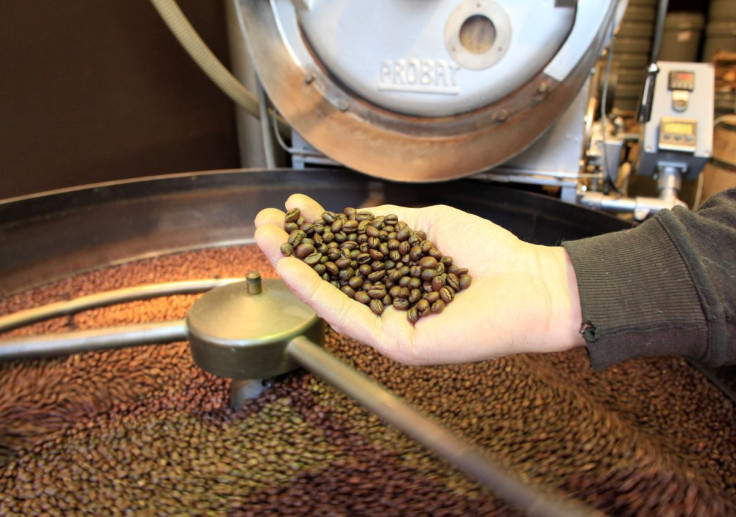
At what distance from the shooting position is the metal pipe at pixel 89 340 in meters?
1.02

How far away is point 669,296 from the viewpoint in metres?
0.78

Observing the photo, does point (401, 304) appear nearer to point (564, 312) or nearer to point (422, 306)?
point (422, 306)

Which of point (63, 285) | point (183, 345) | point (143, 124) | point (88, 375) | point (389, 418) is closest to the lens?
point (389, 418)

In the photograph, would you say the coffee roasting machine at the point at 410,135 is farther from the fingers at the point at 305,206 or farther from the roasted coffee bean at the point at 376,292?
the roasted coffee bean at the point at 376,292

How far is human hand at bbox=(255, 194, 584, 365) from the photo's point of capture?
0.83m

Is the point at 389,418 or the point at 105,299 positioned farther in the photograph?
the point at 105,299

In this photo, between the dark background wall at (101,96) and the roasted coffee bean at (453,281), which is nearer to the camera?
the roasted coffee bean at (453,281)

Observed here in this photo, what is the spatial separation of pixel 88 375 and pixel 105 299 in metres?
0.24

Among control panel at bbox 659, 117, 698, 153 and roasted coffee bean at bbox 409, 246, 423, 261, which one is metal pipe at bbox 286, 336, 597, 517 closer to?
roasted coffee bean at bbox 409, 246, 423, 261

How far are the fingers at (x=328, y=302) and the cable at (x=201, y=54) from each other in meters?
1.34

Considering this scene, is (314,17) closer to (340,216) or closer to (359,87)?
(359,87)

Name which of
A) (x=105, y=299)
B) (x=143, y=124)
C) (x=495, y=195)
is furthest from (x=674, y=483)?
(x=143, y=124)

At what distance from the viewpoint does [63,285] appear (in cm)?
158

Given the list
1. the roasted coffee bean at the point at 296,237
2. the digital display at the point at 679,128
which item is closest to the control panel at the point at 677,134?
the digital display at the point at 679,128
